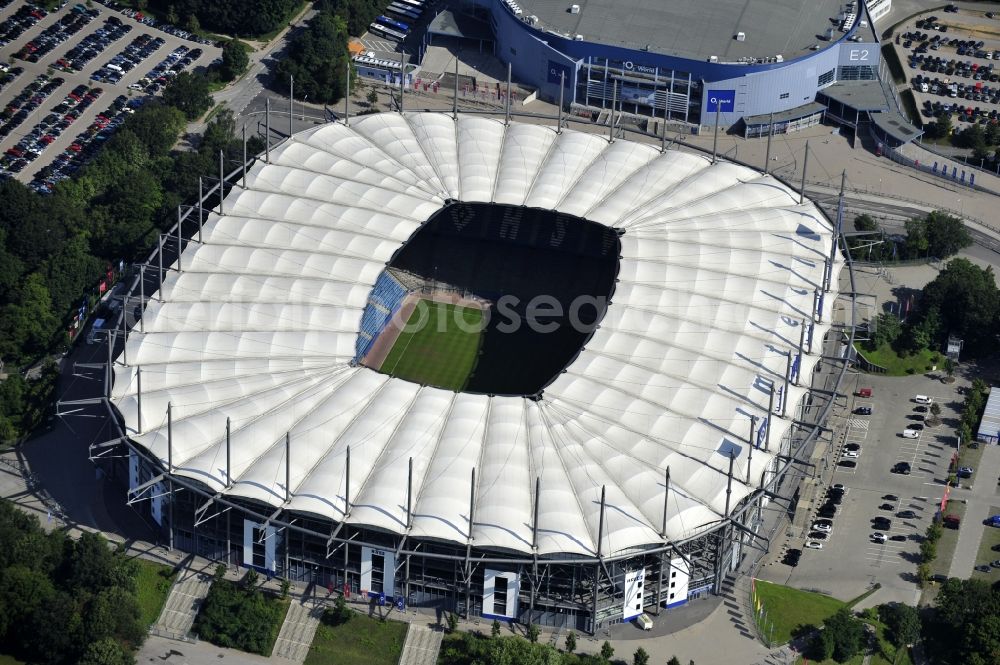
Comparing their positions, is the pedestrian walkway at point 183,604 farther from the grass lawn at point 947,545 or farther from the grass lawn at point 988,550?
the grass lawn at point 988,550

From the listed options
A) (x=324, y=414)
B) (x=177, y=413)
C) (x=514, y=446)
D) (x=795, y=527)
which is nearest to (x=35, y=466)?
(x=177, y=413)

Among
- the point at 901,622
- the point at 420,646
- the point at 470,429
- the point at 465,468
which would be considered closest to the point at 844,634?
the point at 901,622

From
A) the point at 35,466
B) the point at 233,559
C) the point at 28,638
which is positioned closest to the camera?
the point at 28,638

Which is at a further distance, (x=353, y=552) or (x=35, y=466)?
(x=35, y=466)

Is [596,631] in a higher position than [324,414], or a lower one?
lower

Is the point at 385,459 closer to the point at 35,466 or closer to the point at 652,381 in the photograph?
the point at 652,381

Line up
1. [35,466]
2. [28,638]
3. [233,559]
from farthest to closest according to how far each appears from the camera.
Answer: [35,466]
[233,559]
[28,638]

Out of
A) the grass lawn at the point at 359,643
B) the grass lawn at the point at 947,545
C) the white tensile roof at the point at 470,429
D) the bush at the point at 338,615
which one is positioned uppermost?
the white tensile roof at the point at 470,429

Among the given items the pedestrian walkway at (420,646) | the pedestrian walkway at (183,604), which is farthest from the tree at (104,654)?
the pedestrian walkway at (420,646)
